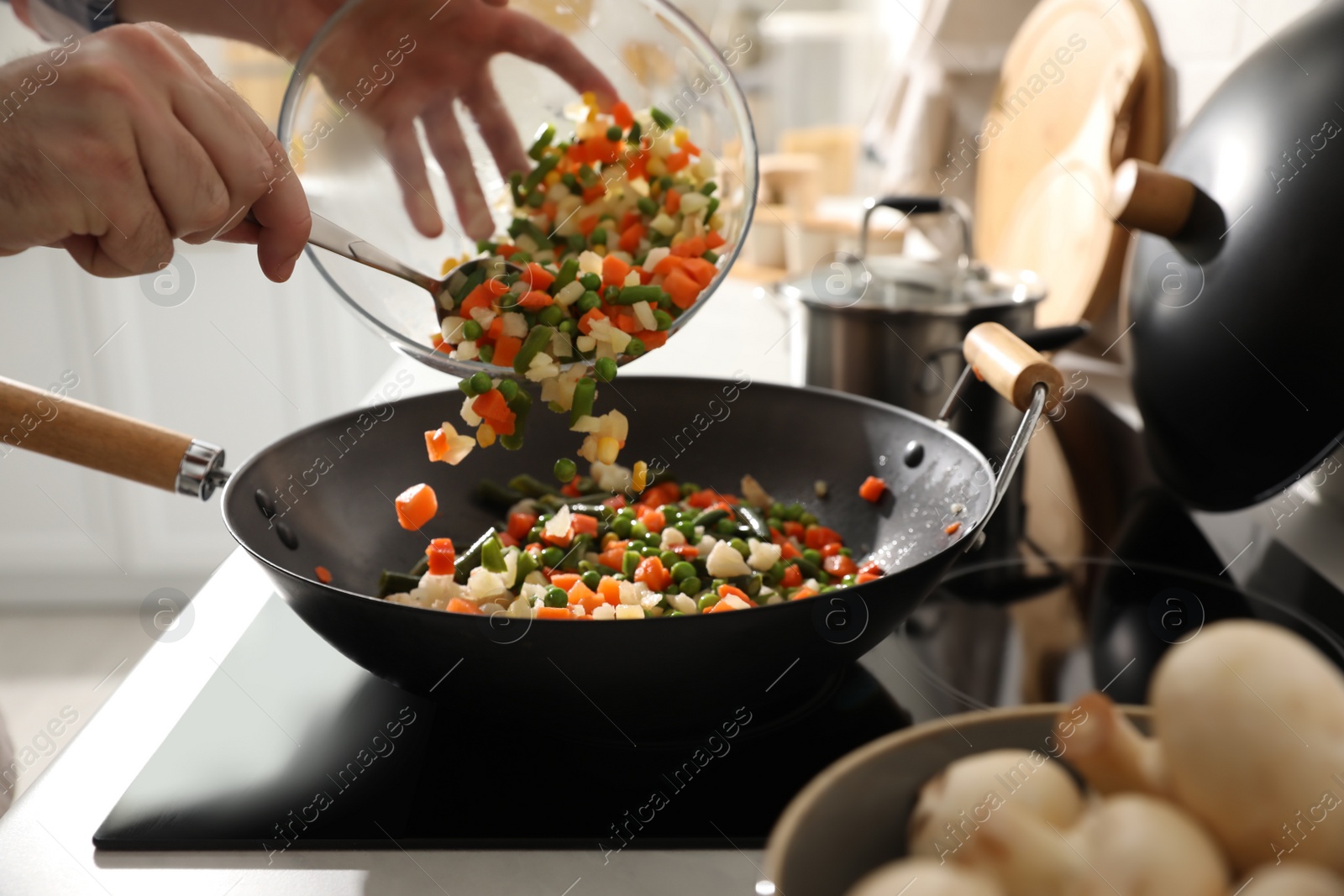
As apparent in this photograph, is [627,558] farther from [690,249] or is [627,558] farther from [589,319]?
[690,249]

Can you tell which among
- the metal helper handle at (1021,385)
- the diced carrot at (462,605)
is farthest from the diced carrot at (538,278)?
the metal helper handle at (1021,385)

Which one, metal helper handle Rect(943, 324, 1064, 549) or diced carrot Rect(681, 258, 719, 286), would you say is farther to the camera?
diced carrot Rect(681, 258, 719, 286)

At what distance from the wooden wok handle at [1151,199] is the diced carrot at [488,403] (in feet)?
2.05

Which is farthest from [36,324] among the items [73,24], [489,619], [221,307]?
[489,619]

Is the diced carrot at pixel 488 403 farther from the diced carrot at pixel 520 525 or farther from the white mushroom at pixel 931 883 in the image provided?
the white mushroom at pixel 931 883

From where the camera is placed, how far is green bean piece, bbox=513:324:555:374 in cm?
96

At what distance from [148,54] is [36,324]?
344 centimetres

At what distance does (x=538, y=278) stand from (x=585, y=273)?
47 mm

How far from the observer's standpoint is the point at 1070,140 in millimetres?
1836

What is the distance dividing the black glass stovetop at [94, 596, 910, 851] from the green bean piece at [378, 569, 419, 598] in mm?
108

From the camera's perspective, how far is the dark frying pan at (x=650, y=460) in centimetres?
67

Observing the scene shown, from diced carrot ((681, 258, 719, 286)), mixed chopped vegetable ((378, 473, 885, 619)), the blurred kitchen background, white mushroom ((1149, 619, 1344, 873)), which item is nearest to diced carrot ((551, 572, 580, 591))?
mixed chopped vegetable ((378, 473, 885, 619))

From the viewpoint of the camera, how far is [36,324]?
11.9ft

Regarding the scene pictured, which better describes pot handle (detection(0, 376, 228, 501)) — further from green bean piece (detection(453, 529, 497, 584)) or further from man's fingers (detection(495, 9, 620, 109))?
man's fingers (detection(495, 9, 620, 109))
